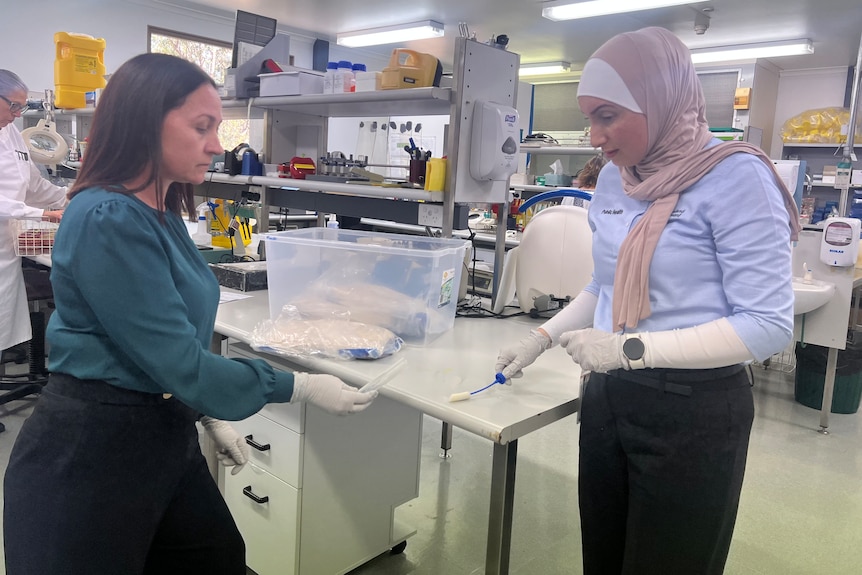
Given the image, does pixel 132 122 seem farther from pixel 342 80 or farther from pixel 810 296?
pixel 810 296

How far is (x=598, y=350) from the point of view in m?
1.21

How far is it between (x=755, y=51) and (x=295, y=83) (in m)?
6.32

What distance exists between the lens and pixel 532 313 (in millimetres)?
2385

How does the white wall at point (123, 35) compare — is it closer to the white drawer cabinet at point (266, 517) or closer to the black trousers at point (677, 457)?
the white drawer cabinet at point (266, 517)

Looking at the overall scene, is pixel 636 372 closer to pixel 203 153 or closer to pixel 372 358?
pixel 372 358

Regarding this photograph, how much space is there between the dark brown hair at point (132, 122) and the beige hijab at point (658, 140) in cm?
77

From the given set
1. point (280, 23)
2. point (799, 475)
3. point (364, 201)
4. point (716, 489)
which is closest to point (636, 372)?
point (716, 489)

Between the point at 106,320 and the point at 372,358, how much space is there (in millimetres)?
747

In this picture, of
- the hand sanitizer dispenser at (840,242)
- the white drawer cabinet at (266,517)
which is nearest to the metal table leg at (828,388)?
the hand sanitizer dispenser at (840,242)

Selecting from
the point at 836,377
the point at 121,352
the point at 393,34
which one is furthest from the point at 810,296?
the point at 393,34

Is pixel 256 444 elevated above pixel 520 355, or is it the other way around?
pixel 520 355

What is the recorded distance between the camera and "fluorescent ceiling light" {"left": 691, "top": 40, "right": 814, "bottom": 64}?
7.06 m

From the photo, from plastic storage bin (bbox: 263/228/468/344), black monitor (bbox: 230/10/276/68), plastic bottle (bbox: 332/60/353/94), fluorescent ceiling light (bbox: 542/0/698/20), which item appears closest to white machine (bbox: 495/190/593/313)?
plastic storage bin (bbox: 263/228/468/344)

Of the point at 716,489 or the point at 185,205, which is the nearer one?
the point at 716,489
